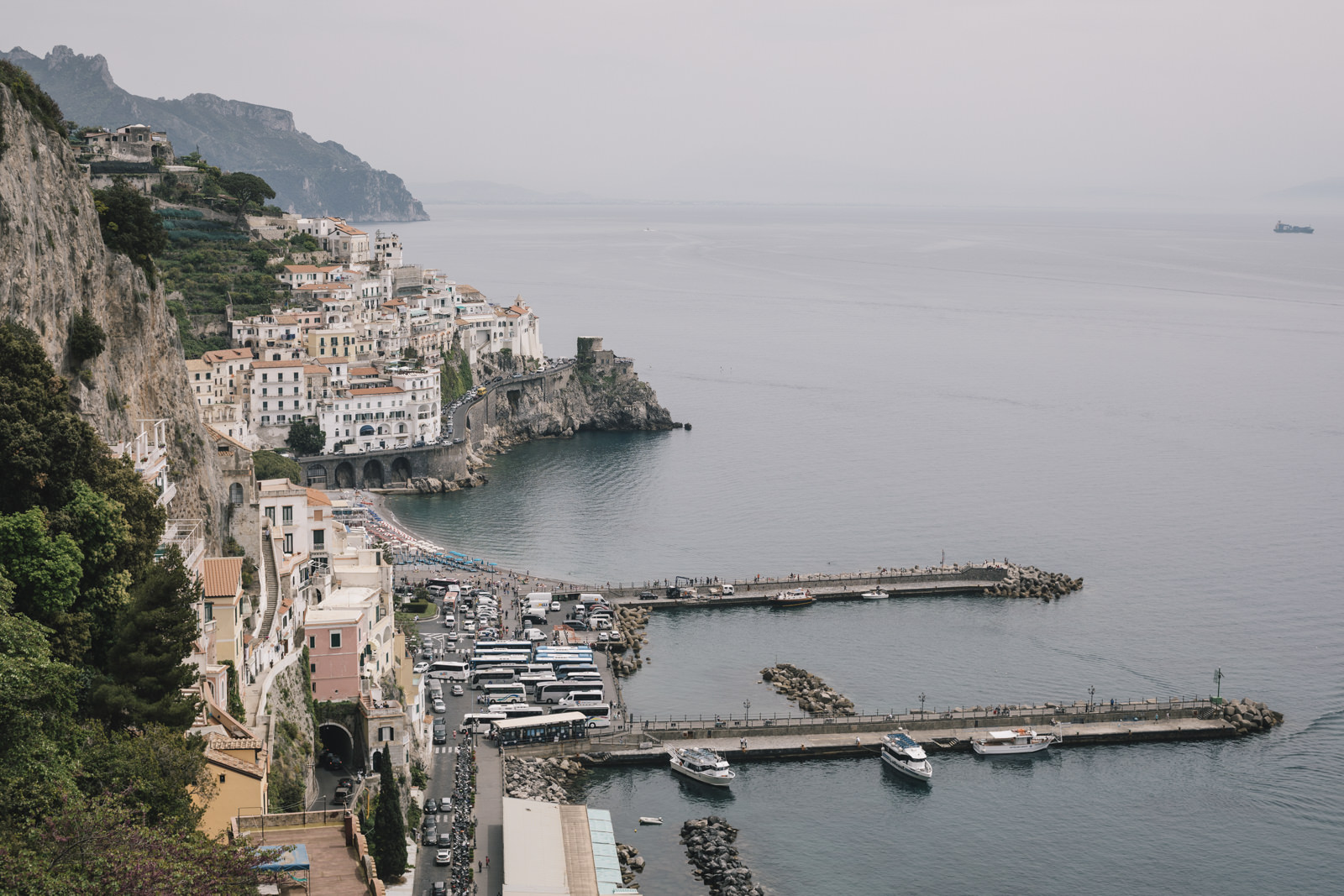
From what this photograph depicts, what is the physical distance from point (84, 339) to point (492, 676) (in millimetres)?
Answer: 22198

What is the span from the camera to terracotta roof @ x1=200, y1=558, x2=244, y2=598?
107 ft

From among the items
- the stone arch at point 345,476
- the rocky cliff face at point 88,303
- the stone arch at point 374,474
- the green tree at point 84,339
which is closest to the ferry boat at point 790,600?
the rocky cliff face at point 88,303

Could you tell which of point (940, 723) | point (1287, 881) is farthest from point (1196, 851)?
point (940, 723)

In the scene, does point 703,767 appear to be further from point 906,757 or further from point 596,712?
point 906,757

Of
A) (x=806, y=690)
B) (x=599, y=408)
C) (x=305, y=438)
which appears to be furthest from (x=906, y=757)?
(x=599, y=408)

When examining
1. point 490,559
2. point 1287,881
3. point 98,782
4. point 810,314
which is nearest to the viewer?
point 98,782

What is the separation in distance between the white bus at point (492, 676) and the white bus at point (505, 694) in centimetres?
75

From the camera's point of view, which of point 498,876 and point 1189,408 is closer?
point 498,876

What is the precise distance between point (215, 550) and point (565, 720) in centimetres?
1509

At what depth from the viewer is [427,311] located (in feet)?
349

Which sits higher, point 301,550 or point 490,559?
point 301,550

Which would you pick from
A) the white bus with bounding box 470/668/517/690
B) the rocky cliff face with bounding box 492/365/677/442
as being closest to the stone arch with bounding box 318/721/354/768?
the white bus with bounding box 470/668/517/690

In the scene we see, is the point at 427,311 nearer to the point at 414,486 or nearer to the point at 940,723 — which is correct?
the point at 414,486

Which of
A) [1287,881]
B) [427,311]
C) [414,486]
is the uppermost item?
[427,311]
